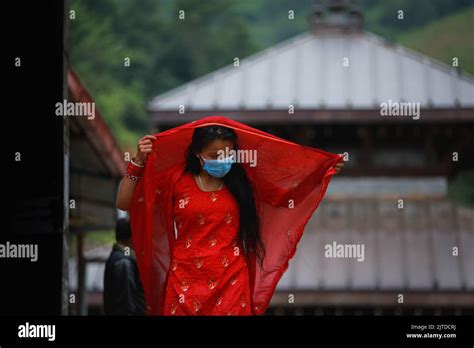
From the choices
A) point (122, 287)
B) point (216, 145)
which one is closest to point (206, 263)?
point (216, 145)

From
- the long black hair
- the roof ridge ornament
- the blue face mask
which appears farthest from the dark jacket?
the roof ridge ornament

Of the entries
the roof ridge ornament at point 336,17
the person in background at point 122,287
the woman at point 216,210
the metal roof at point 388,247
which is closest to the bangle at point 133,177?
the woman at point 216,210

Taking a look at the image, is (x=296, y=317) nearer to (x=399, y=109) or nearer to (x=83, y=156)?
(x=83, y=156)

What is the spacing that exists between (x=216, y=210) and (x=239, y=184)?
26 cm

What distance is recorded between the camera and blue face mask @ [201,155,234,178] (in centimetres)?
571

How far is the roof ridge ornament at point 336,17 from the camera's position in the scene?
18.0 metres

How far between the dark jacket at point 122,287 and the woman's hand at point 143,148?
43.1 inches

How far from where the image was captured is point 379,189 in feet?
51.3

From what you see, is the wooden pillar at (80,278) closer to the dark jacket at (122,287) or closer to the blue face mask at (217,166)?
the dark jacket at (122,287)

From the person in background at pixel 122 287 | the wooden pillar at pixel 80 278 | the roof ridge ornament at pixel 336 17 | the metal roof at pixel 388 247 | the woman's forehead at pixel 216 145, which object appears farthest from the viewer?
the roof ridge ornament at pixel 336 17

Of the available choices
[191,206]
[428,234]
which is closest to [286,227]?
[191,206]

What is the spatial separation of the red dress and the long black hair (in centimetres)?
11

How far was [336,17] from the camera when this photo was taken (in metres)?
18.3

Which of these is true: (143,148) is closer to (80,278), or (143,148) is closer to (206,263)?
(206,263)
